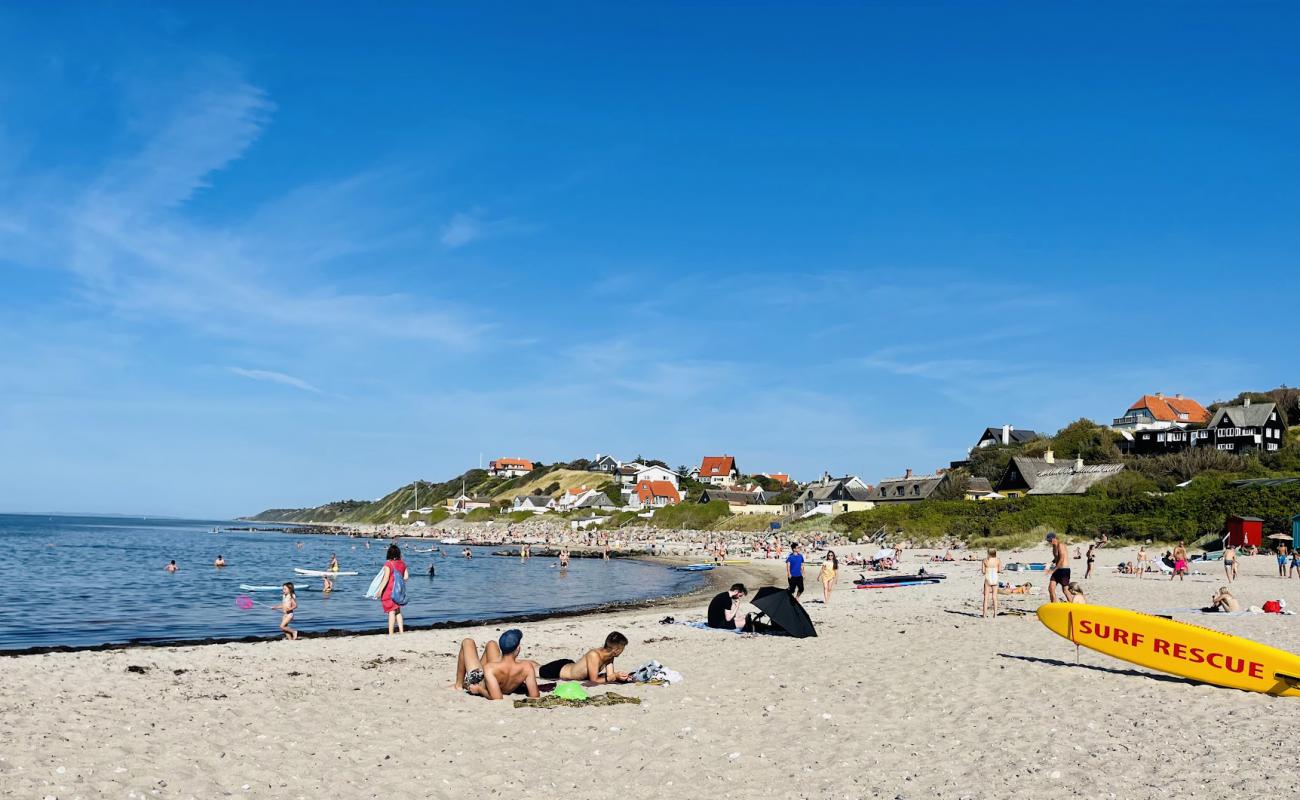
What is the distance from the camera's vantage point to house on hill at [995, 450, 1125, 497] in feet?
213

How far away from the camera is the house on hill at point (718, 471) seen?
511 ft

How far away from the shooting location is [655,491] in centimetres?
13262

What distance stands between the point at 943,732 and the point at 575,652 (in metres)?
8.76

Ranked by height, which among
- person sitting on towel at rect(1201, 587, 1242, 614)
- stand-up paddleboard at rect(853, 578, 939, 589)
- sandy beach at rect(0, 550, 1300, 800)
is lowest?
stand-up paddleboard at rect(853, 578, 939, 589)

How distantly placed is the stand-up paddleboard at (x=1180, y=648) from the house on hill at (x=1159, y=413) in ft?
354

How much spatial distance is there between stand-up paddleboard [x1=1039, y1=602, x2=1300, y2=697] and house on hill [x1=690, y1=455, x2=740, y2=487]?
141 meters

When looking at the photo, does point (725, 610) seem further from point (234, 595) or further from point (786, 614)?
point (234, 595)

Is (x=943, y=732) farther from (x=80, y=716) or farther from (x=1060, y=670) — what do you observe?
(x=80, y=716)

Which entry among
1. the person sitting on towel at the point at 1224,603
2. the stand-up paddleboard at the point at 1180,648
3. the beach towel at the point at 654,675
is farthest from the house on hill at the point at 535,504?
the stand-up paddleboard at the point at 1180,648

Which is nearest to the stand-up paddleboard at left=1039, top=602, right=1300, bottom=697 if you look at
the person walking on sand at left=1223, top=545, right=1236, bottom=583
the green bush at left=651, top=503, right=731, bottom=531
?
the person walking on sand at left=1223, top=545, right=1236, bottom=583

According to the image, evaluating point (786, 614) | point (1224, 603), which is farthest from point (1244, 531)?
point (786, 614)

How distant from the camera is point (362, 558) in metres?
74.8

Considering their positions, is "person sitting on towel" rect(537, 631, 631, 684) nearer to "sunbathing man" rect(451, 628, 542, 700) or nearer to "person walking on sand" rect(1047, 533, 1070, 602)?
"sunbathing man" rect(451, 628, 542, 700)

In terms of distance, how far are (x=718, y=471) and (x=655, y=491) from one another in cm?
2719
